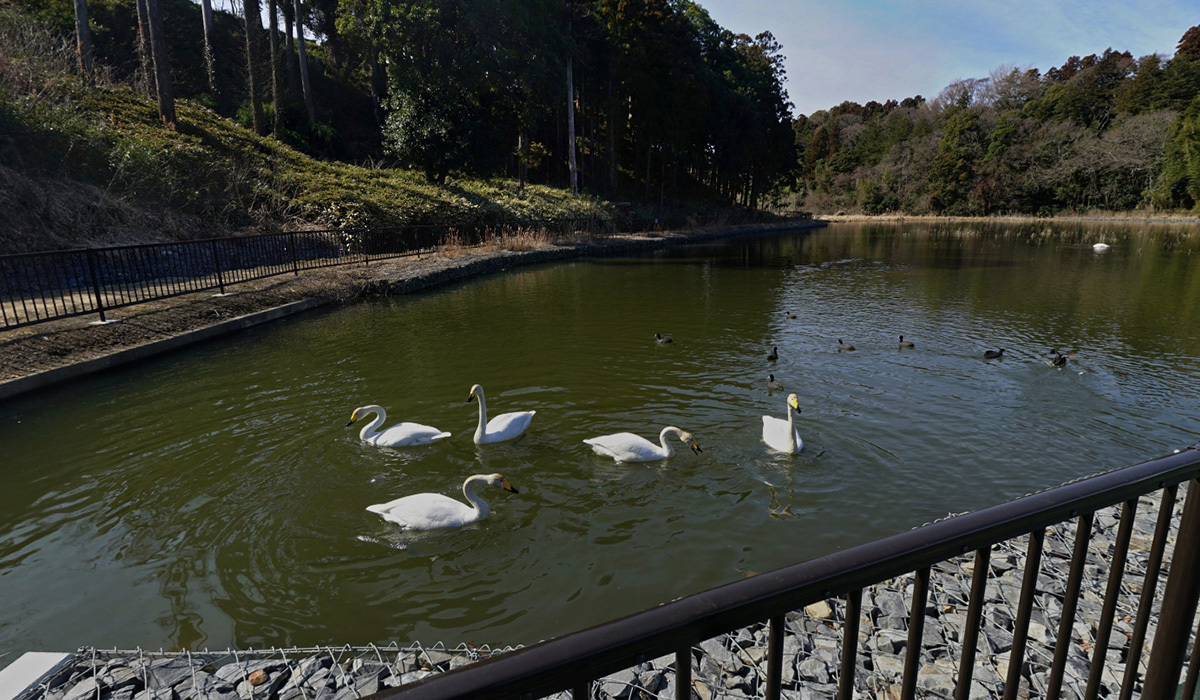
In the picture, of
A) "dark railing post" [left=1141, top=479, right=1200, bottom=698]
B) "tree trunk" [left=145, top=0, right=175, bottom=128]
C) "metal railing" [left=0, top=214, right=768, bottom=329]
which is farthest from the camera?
"tree trunk" [left=145, top=0, right=175, bottom=128]

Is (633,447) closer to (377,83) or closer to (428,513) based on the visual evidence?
(428,513)

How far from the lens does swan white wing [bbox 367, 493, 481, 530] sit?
4.96 m

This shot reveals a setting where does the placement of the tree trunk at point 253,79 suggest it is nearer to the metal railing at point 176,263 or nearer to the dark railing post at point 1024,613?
the metal railing at point 176,263

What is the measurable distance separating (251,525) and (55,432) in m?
4.16

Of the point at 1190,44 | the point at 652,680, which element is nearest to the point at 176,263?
the point at 652,680

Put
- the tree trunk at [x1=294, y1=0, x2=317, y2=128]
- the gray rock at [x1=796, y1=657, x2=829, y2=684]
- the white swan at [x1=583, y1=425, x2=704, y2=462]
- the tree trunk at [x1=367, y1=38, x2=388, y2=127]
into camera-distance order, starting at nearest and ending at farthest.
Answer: the gray rock at [x1=796, y1=657, x2=829, y2=684] < the white swan at [x1=583, y1=425, x2=704, y2=462] < the tree trunk at [x1=294, y1=0, x2=317, y2=128] < the tree trunk at [x1=367, y1=38, x2=388, y2=127]

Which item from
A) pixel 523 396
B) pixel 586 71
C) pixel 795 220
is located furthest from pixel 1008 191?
pixel 523 396

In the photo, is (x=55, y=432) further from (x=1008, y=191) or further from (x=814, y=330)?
(x=1008, y=191)

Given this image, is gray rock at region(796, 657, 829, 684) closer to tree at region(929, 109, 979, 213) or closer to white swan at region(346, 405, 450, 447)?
white swan at region(346, 405, 450, 447)

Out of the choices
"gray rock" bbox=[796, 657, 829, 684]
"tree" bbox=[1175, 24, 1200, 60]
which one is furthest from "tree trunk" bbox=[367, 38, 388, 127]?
"tree" bbox=[1175, 24, 1200, 60]

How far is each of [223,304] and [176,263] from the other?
4358mm

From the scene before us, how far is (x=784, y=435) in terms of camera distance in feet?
21.1

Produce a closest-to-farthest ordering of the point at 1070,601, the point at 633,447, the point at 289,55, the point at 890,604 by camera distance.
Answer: the point at 1070,601, the point at 890,604, the point at 633,447, the point at 289,55

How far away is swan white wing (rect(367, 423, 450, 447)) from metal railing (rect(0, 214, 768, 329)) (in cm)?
677
